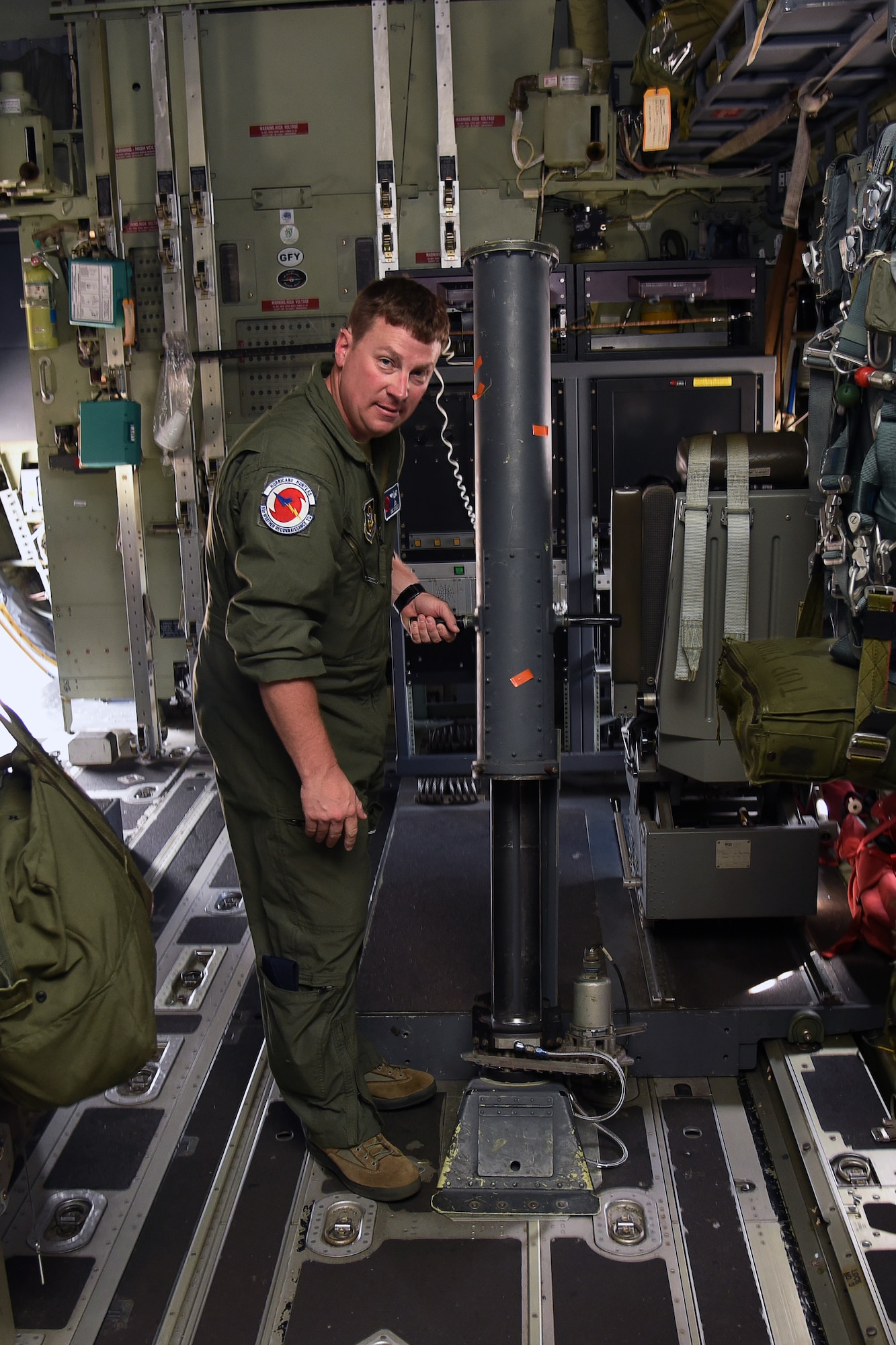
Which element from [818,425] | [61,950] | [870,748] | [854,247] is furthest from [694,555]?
[61,950]

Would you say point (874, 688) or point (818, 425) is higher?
point (818, 425)

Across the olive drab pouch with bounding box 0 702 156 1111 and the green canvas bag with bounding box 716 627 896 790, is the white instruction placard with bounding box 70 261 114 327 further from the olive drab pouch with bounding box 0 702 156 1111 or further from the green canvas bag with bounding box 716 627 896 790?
the green canvas bag with bounding box 716 627 896 790

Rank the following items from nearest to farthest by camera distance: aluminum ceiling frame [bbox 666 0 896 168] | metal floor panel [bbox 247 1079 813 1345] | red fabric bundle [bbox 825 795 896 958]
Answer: metal floor panel [bbox 247 1079 813 1345] → red fabric bundle [bbox 825 795 896 958] → aluminum ceiling frame [bbox 666 0 896 168]

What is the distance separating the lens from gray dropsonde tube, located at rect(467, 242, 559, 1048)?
2.68 m

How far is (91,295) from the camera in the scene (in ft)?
19.0

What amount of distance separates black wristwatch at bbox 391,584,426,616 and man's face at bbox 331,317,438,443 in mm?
542

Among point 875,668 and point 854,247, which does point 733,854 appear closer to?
point 875,668

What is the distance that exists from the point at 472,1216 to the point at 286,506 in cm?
176

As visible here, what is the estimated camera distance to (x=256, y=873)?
274 cm

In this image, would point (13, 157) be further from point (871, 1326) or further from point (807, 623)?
point (871, 1326)

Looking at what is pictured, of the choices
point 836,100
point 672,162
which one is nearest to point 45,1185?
point 836,100

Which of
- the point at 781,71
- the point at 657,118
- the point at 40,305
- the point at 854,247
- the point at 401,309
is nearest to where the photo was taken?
the point at 401,309

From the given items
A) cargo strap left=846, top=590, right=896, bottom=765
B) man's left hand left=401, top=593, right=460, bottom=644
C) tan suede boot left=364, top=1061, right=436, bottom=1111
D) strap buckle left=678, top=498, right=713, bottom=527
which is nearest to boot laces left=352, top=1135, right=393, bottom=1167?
tan suede boot left=364, top=1061, right=436, bottom=1111

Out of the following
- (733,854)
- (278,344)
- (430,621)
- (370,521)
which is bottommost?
(733,854)
